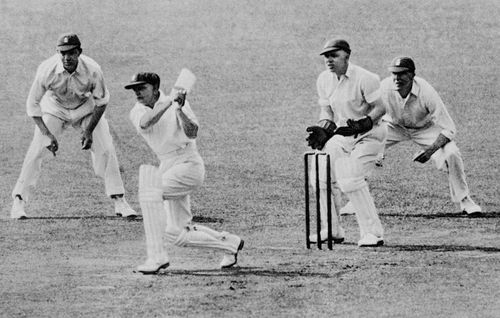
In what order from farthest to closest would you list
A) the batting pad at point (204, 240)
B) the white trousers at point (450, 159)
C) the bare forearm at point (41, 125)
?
the bare forearm at point (41, 125) → the white trousers at point (450, 159) → the batting pad at point (204, 240)

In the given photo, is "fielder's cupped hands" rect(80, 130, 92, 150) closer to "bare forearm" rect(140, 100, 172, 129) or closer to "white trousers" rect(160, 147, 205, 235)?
"white trousers" rect(160, 147, 205, 235)

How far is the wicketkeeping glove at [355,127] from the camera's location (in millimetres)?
12438

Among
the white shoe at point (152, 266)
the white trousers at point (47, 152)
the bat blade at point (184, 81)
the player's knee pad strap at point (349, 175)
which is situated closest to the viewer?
the bat blade at point (184, 81)

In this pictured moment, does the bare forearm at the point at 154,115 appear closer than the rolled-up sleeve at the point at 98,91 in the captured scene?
Yes

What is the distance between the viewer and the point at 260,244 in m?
12.9

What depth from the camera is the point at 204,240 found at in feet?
37.1

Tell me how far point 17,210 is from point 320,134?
4.13 metres

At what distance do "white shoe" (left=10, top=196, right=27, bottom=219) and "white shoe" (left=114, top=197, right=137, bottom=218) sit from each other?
3.42ft

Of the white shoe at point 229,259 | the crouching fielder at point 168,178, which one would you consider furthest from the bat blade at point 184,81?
the white shoe at point 229,259

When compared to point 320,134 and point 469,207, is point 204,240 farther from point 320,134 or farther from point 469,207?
point 469,207

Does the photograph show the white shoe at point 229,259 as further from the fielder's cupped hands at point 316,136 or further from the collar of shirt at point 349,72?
the collar of shirt at point 349,72

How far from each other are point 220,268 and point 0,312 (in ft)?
7.96

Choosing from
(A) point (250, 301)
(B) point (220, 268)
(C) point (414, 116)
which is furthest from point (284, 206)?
(A) point (250, 301)

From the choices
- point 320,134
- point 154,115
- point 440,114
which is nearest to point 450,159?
point 440,114
